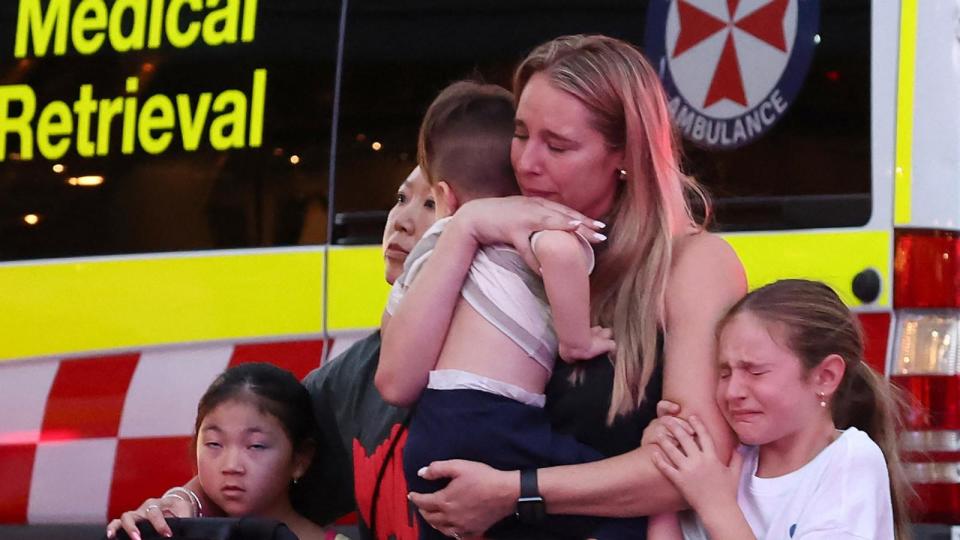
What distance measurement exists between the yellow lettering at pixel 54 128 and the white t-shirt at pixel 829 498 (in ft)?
7.82

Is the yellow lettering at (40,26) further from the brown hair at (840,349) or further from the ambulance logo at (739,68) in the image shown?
the brown hair at (840,349)

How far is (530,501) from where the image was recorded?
6.50 feet

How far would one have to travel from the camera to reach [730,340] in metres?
2.01

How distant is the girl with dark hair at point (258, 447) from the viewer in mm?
2641

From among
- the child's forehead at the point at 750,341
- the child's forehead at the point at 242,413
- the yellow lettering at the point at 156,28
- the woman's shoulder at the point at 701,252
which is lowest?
the child's forehead at the point at 242,413

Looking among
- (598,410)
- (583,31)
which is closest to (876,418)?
(598,410)

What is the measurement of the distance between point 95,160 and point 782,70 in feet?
5.64

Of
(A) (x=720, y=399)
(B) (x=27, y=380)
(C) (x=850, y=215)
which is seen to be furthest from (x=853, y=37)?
(B) (x=27, y=380)

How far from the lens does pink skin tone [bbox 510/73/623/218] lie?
2.05 m

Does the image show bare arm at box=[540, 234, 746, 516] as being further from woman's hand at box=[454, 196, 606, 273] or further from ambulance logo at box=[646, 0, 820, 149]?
ambulance logo at box=[646, 0, 820, 149]

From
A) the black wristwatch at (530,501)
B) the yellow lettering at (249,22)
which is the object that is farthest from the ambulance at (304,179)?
the black wristwatch at (530,501)

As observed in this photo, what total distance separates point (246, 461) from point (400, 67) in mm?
1353

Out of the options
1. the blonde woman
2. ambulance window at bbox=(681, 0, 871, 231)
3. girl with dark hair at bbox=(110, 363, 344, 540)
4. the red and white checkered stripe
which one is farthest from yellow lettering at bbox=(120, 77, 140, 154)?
the blonde woman

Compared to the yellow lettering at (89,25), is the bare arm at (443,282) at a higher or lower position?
lower
